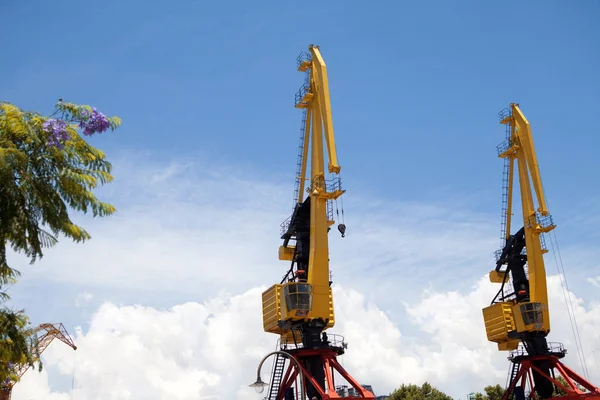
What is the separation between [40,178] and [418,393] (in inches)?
2921

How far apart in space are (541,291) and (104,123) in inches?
1878

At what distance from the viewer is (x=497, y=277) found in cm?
6053

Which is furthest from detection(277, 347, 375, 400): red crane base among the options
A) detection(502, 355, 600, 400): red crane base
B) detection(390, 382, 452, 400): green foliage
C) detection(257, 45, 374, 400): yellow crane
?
detection(390, 382, 452, 400): green foliage

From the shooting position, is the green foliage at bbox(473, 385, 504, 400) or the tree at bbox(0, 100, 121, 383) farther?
the green foliage at bbox(473, 385, 504, 400)

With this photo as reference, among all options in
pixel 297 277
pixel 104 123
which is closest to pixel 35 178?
pixel 104 123

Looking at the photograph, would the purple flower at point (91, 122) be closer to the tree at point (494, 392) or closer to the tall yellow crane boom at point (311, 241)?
the tall yellow crane boom at point (311, 241)

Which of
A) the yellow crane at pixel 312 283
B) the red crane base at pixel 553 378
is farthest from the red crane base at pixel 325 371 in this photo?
the red crane base at pixel 553 378

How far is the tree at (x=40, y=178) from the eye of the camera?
15.7 metres

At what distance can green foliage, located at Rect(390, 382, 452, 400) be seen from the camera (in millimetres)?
81719

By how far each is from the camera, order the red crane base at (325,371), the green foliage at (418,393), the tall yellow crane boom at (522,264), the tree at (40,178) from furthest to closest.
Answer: the green foliage at (418,393)
the tall yellow crane boom at (522,264)
the red crane base at (325,371)
the tree at (40,178)

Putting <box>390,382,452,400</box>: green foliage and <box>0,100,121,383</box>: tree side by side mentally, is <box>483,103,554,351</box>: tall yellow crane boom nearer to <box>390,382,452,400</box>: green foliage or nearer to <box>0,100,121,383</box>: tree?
<box>390,382,452,400</box>: green foliage

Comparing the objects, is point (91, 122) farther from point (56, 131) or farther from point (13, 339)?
point (13, 339)

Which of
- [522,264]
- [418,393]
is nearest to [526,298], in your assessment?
[522,264]

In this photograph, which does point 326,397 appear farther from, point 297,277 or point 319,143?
point 319,143
